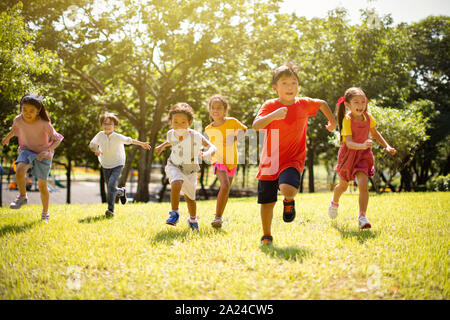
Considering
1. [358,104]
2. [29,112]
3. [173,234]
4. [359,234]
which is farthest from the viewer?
[29,112]

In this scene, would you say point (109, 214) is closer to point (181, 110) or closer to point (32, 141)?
point (32, 141)

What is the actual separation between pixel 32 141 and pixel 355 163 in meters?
4.98

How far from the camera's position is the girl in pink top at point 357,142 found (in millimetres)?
4793

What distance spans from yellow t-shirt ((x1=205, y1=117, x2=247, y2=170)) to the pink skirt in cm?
158

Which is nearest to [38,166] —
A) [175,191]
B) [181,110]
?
[175,191]

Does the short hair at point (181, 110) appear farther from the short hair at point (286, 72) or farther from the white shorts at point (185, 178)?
the short hair at point (286, 72)

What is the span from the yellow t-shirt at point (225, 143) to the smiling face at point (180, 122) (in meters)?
0.64

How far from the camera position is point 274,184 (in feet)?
12.7

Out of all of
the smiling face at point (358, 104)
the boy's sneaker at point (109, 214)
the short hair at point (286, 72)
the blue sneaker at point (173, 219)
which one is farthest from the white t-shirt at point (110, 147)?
the smiling face at point (358, 104)

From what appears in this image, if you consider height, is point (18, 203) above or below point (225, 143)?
below

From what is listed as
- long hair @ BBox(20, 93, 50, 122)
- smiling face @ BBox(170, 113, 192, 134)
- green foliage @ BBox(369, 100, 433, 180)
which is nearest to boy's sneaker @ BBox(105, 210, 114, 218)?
long hair @ BBox(20, 93, 50, 122)

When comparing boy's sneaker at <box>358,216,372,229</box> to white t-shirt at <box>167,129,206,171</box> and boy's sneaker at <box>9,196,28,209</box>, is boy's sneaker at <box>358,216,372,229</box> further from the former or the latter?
boy's sneaker at <box>9,196,28,209</box>

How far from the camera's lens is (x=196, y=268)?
121 inches

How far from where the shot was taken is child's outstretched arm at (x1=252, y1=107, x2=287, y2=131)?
11.4 feet
